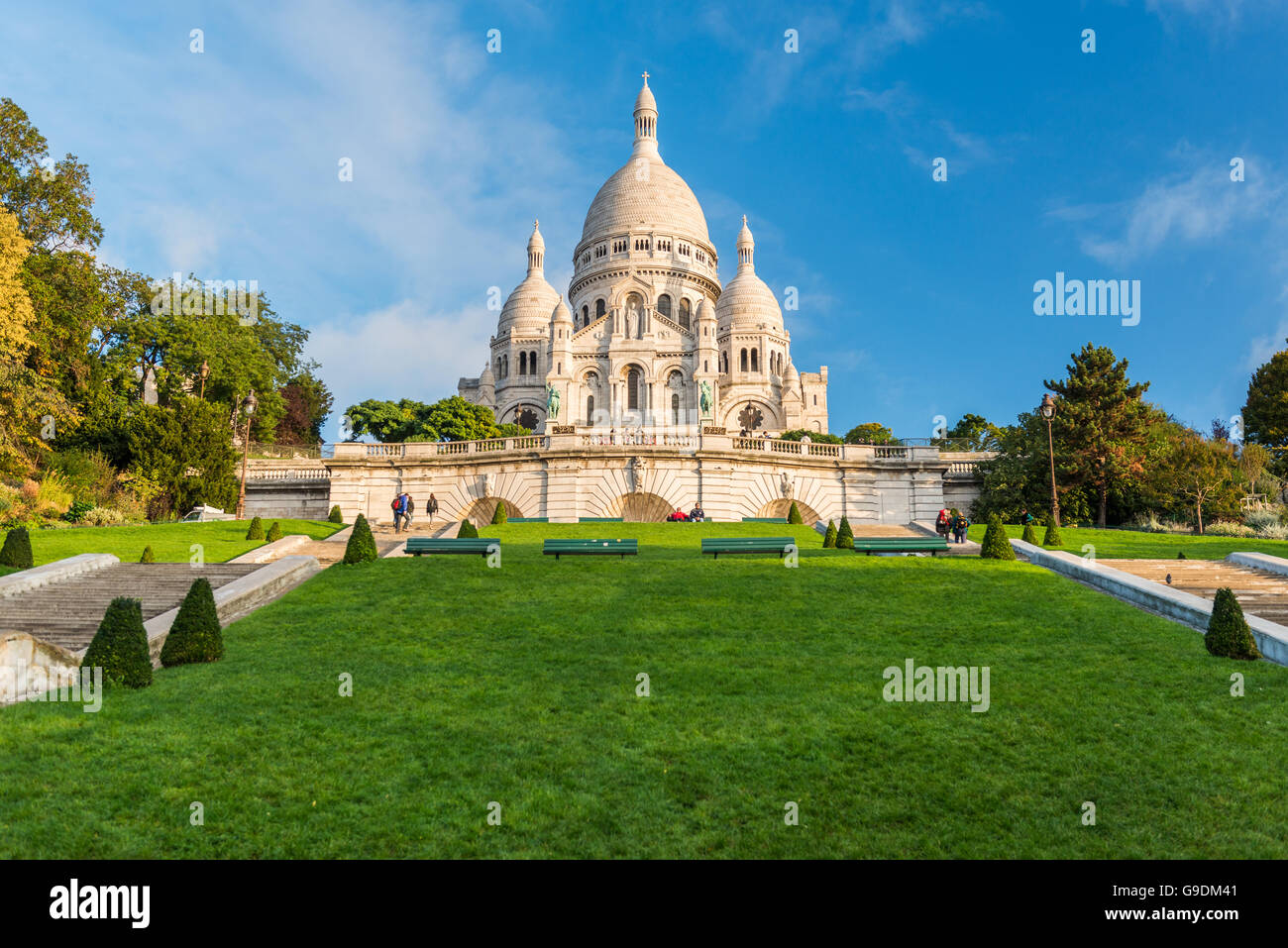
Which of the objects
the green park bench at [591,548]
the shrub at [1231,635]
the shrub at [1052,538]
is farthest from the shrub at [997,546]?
the green park bench at [591,548]

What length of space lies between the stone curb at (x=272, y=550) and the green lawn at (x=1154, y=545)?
20782 millimetres

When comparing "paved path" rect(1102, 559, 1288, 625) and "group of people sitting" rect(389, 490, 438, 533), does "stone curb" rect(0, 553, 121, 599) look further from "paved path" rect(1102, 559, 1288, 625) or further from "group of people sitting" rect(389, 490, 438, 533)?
"paved path" rect(1102, 559, 1288, 625)

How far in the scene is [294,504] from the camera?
1549 inches

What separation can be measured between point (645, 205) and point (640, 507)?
60608 mm

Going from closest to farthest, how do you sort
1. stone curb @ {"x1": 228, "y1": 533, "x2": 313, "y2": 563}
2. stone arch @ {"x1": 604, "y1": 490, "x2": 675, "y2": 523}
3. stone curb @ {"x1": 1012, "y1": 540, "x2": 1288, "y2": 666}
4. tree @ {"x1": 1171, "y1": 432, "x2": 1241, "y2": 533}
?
1. stone curb @ {"x1": 1012, "y1": 540, "x2": 1288, "y2": 666}
2. stone curb @ {"x1": 228, "y1": 533, "x2": 313, "y2": 563}
3. stone arch @ {"x1": 604, "y1": 490, "x2": 675, "y2": 523}
4. tree @ {"x1": 1171, "y1": 432, "x2": 1241, "y2": 533}

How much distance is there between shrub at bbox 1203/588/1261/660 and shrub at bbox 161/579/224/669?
46.0 feet

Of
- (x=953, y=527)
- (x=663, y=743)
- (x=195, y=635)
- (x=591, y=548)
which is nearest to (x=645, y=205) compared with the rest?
(x=953, y=527)

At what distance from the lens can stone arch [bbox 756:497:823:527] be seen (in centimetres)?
3459

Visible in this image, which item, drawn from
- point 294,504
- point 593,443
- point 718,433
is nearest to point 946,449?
point 718,433

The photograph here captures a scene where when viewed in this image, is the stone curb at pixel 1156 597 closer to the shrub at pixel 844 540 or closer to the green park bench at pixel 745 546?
the shrub at pixel 844 540

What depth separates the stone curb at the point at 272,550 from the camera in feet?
71.4

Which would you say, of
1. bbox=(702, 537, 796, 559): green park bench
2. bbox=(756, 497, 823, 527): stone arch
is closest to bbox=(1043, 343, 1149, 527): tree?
bbox=(756, 497, 823, 527): stone arch

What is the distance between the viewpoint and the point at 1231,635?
11.9 m

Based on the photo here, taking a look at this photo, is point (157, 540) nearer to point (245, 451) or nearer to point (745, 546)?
point (245, 451)
